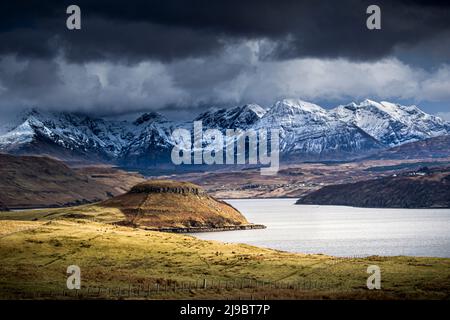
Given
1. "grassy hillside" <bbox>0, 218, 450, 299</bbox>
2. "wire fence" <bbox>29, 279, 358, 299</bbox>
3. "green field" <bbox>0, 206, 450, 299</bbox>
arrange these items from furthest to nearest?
"grassy hillside" <bbox>0, 218, 450, 299</bbox>
"green field" <bbox>0, 206, 450, 299</bbox>
"wire fence" <bbox>29, 279, 358, 299</bbox>

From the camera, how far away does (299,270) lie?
365ft

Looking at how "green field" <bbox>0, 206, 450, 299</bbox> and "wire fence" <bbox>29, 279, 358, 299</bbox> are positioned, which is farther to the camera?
"green field" <bbox>0, 206, 450, 299</bbox>

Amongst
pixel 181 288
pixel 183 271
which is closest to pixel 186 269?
pixel 183 271

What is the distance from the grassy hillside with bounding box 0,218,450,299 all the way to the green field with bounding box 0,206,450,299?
13 cm

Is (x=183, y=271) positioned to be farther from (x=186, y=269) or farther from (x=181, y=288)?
(x=181, y=288)

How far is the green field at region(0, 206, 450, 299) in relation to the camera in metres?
91.6

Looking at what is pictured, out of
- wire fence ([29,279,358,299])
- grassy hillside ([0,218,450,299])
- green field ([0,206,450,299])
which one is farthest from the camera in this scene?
grassy hillside ([0,218,450,299])

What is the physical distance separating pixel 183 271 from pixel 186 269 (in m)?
1.85

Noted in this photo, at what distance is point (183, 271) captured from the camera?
370 feet

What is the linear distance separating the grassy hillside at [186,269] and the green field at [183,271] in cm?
13

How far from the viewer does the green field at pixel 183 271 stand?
9156 cm

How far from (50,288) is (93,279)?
422 inches
